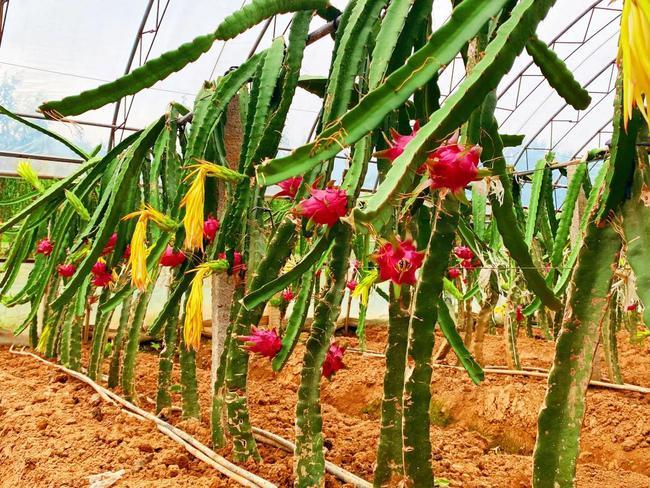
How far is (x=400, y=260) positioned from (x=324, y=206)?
176mm

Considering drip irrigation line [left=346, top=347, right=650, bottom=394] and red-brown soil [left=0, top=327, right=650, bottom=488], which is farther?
drip irrigation line [left=346, top=347, right=650, bottom=394]

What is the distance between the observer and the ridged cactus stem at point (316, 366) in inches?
52.1

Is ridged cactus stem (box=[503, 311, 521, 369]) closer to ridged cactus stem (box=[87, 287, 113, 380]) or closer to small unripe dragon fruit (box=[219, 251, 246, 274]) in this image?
ridged cactus stem (box=[87, 287, 113, 380])

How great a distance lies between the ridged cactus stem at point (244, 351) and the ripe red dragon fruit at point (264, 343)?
0.04 m

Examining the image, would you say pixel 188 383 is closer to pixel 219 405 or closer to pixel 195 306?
pixel 219 405

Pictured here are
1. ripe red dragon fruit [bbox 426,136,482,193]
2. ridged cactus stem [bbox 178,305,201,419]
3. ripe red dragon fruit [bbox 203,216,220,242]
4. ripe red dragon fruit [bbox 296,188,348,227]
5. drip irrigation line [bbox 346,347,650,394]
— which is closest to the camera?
ripe red dragon fruit [bbox 426,136,482,193]

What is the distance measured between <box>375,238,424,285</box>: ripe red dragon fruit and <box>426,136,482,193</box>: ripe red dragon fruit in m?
0.22

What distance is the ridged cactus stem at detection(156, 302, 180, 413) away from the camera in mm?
2371

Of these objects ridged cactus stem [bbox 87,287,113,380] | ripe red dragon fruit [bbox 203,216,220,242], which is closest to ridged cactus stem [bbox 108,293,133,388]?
ridged cactus stem [bbox 87,287,113,380]

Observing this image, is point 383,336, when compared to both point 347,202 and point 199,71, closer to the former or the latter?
point 199,71

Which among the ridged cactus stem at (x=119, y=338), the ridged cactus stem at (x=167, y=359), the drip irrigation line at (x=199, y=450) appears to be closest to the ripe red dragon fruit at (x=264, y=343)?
the drip irrigation line at (x=199, y=450)

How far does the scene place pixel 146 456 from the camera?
1.93m

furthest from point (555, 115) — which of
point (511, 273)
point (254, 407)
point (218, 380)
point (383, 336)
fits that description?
point (218, 380)

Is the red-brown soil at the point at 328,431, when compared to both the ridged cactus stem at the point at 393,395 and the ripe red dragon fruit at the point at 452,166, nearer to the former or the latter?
the ridged cactus stem at the point at 393,395
